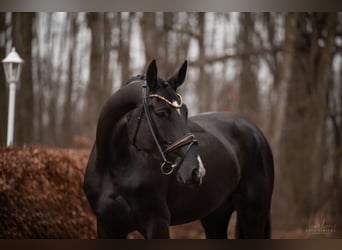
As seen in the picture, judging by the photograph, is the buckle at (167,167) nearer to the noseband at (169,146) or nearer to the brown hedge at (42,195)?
the noseband at (169,146)

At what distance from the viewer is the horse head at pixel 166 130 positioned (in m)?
3.22

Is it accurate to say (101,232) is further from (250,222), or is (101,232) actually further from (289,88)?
(289,88)

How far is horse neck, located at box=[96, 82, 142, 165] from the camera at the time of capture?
348 centimetres

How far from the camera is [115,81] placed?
7.72m

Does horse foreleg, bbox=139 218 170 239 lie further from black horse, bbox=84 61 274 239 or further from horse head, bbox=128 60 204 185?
horse head, bbox=128 60 204 185

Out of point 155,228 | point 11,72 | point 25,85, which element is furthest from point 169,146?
point 25,85

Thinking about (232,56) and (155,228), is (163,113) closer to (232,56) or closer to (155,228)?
(155,228)

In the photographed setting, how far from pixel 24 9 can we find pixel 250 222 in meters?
2.90

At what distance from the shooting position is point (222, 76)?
25.8 ft

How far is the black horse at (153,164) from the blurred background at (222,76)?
11.3ft

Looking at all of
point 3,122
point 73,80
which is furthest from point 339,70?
point 3,122

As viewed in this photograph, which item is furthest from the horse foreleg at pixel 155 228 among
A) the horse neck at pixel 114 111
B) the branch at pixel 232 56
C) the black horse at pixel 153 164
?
the branch at pixel 232 56

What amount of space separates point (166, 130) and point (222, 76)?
15.4 feet

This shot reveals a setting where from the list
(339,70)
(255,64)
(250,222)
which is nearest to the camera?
(250,222)
